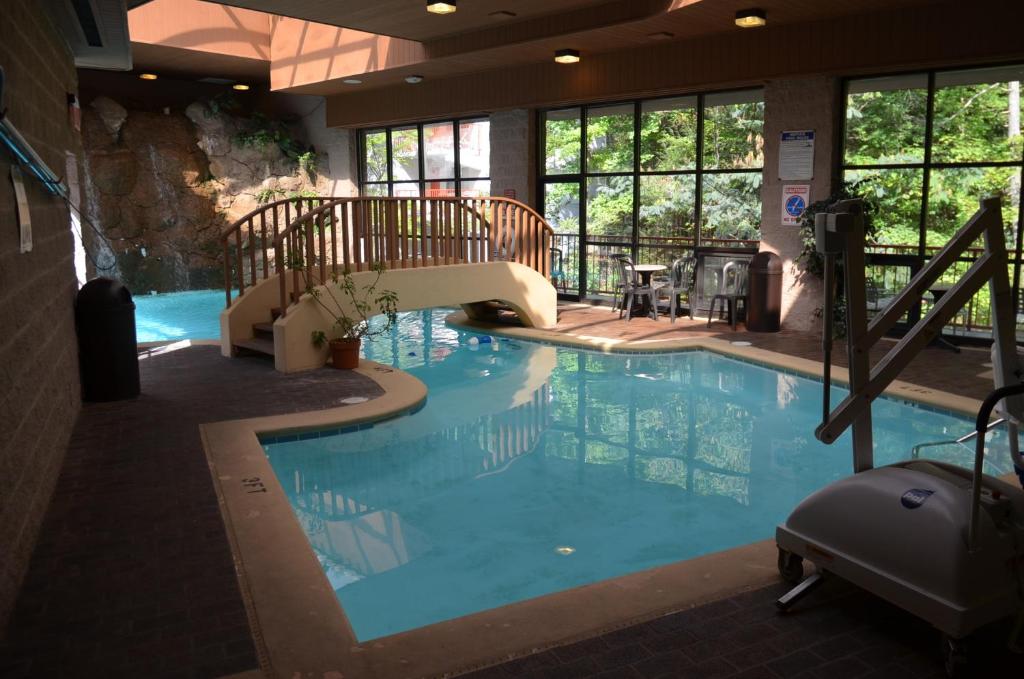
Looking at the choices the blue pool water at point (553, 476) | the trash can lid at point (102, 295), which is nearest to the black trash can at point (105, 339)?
the trash can lid at point (102, 295)

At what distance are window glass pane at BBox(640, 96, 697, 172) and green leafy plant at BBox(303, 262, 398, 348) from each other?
482 centimetres

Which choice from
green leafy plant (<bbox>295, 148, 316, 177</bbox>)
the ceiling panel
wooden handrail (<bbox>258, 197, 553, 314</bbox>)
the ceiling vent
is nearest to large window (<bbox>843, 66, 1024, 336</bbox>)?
the ceiling panel

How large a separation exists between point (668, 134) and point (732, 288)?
2333 millimetres

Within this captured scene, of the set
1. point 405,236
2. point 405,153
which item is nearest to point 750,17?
point 405,236

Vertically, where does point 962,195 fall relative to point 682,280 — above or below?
above

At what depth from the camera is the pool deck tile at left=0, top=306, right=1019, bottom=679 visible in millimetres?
2730

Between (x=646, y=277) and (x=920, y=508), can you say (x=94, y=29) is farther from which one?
(x=920, y=508)

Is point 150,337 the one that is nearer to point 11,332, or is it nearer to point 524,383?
point 524,383

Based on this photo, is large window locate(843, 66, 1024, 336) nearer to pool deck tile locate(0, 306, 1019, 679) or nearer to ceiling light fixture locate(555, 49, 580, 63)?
ceiling light fixture locate(555, 49, 580, 63)

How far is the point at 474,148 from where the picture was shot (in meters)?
14.2

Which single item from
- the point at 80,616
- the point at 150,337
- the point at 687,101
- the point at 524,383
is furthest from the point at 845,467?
the point at 150,337

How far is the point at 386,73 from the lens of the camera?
12.7 m

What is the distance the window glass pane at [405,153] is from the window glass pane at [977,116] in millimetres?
9171

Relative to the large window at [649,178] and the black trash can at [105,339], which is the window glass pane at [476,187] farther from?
the black trash can at [105,339]
